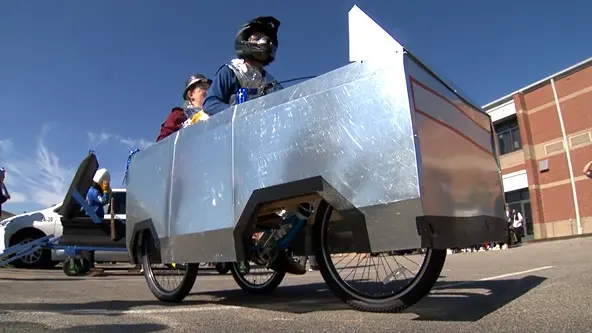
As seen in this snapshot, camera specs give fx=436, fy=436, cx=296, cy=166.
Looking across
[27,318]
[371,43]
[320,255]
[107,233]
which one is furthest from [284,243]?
[107,233]

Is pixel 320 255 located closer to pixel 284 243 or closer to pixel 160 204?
pixel 284 243

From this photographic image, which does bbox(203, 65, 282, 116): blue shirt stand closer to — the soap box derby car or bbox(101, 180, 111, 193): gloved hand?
the soap box derby car

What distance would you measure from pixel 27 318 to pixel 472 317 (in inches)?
115

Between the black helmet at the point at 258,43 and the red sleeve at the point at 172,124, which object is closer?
the black helmet at the point at 258,43

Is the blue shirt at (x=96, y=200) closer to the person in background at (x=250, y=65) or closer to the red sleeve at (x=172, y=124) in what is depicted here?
the red sleeve at (x=172, y=124)

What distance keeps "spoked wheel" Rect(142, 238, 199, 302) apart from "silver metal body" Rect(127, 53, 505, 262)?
0.87ft

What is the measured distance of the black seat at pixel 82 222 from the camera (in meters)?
8.02

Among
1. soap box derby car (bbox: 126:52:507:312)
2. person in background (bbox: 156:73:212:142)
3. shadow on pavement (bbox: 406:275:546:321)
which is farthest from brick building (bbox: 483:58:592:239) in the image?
soap box derby car (bbox: 126:52:507:312)

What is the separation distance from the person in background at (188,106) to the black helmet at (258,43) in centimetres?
98

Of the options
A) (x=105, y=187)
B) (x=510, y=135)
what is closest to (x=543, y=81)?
(x=510, y=135)

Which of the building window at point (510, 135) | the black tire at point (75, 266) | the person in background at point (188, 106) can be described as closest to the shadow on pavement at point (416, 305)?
the person in background at point (188, 106)

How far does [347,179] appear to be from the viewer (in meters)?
2.61

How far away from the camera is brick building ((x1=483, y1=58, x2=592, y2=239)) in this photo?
28.5 metres

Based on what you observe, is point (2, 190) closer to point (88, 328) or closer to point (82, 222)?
point (82, 222)
